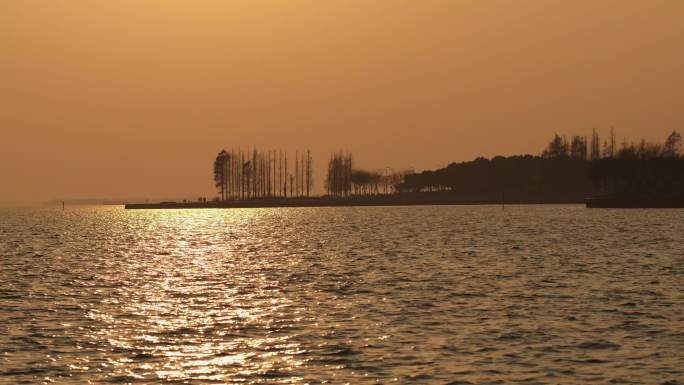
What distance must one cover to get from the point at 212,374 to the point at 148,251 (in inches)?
3149

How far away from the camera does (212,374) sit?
31.2m

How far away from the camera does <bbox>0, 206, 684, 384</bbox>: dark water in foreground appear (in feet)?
105

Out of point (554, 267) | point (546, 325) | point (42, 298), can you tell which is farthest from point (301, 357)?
point (554, 267)

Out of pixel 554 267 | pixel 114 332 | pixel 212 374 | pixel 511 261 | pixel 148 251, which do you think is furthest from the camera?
pixel 148 251

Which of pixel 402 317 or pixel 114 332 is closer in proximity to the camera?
pixel 114 332

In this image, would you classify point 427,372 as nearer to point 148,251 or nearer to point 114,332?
point 114,332

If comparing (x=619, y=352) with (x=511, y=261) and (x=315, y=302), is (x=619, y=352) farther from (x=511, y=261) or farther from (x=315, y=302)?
(x=511, y=261)

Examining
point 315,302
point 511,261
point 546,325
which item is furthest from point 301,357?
point 511,261

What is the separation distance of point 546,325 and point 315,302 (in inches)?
578

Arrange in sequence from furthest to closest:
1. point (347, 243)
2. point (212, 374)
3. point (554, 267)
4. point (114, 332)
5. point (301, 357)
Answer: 1. point (347, 243)
2. point (554, 267)
3. point (114, 332)
4. point (301, 357)
5. point (212, 374)

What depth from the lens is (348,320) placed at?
146 feet

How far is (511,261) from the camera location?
8331cm

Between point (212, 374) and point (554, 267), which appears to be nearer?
point (212, 374)

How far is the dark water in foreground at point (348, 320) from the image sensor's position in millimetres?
32094
